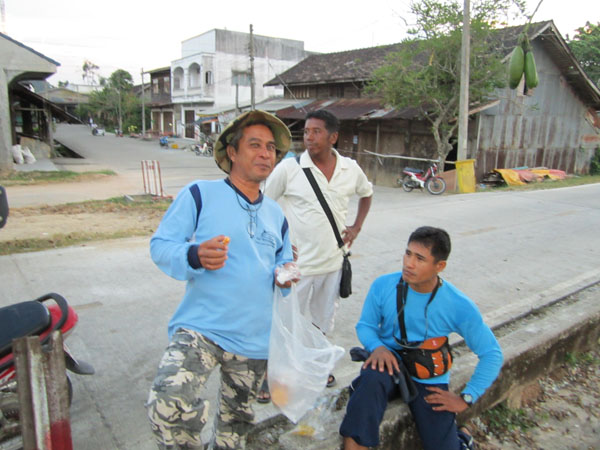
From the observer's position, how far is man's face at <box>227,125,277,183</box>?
81.5 inches

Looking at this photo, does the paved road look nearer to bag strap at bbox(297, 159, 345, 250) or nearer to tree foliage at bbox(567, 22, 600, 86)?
bag strap at bbox(297, 159, 345, 250)

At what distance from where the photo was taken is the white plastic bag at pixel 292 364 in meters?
2.01

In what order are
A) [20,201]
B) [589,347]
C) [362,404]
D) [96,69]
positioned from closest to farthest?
1. [362,404]
2. [589,347]
3. [20,201]
4. [96,69]

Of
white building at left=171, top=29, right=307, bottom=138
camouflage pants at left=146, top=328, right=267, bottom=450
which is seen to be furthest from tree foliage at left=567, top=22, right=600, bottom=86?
camouflage pants at left=146, top=328, right=267, bottom=450

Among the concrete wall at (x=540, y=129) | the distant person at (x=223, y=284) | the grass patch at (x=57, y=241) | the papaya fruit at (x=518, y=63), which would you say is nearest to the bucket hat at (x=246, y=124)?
the distant person at (x=223, y=284)

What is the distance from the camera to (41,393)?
145 cm

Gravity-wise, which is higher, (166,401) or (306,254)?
(306,254)

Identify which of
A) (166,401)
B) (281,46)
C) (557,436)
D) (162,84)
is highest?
(281,46)

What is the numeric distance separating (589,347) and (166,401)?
404 centimetres

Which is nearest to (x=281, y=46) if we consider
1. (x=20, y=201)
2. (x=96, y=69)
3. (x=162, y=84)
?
(x=162, y=84)

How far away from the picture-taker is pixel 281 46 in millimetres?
43281

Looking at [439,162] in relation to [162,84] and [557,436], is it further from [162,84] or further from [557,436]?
[162,84]

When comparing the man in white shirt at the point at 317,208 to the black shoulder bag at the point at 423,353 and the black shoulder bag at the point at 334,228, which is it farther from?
the black shoulder bag at the point at 423,353

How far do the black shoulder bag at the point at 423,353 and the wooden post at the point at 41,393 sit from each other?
5.34 feet
